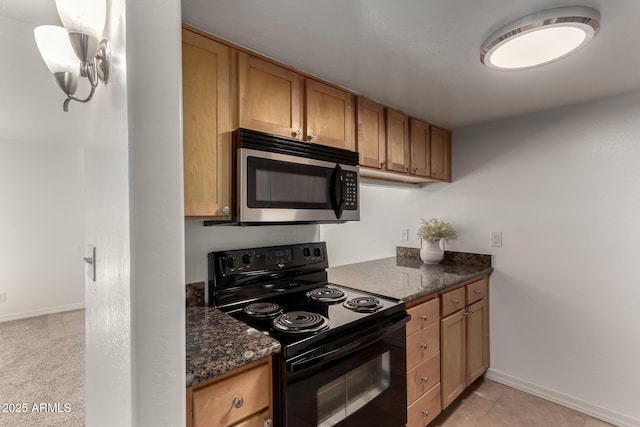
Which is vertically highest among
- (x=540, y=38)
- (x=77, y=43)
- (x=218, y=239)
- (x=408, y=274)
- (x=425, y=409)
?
(x=540, y=38)

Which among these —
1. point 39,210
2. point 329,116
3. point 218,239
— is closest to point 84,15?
point 218,239

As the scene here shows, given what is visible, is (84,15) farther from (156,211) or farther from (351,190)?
(351,190)

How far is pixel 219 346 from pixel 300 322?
34 centimetres

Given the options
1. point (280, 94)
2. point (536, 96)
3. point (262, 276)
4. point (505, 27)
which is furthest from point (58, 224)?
point (536, 96)

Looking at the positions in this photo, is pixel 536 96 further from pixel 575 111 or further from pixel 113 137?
pixel 113 137

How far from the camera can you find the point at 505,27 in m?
1.16

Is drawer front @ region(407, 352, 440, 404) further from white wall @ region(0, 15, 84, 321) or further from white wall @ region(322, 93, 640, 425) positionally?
white wall @ region(0, 15, 84, 321)

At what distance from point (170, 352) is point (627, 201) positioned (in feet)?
8.82

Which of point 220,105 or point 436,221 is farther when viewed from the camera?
point 436,221

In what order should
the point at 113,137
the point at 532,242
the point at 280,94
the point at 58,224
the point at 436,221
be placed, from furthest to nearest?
the point at 58,224 < the point at 436,221 < the point at 532,242 < the point at 280,94 < the point at 113,137

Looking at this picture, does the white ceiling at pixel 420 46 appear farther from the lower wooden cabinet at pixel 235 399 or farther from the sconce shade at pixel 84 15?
the lower wooden cabinet at pixel 235 399

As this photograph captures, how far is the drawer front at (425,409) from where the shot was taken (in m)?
1.63

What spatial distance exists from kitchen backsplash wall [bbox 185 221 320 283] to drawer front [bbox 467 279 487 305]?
1.38m

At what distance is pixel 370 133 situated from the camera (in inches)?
75.0
